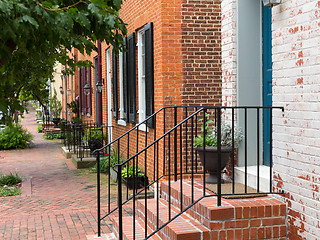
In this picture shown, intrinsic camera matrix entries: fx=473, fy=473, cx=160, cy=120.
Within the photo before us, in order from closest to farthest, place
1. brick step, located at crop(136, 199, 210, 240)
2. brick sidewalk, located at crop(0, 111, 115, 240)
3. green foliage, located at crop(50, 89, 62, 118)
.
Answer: brick step, located at crop(136, 199, 210, 240), brick sidewalk, located at crop(0, 111, 115, 240), green foliage, located at crop(50, 89, 62, 118)

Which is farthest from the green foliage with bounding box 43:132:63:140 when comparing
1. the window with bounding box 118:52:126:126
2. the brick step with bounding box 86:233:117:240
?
the brick step with bounding box 86:233:117:240

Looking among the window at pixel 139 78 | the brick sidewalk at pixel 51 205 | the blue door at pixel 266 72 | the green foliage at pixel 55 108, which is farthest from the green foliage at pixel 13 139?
the blue door at pixel 266 72

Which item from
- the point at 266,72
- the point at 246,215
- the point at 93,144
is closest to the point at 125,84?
the point at 93,144

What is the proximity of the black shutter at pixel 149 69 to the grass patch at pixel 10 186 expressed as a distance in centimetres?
302

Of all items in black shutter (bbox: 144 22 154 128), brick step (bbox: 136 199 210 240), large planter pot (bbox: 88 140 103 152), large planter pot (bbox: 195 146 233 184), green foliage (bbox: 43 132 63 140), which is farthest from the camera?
green foliage (bbox: 43 132 63 140)

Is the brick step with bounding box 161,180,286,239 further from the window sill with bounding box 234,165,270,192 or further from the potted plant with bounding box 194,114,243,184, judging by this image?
the potted plant with bounding box 194,114,243,184

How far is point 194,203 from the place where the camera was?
15.9ft

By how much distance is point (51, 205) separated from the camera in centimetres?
816

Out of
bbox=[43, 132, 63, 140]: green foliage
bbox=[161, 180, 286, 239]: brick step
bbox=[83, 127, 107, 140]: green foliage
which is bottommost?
bbox=[43, 132, 63, 140]: green foliage

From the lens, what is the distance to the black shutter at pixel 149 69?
863 cm

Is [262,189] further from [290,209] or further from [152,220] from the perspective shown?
[152,220]

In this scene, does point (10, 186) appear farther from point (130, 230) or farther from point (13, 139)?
point (13, 139)

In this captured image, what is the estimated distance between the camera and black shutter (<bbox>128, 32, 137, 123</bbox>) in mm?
9936

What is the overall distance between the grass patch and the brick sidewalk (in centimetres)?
25
